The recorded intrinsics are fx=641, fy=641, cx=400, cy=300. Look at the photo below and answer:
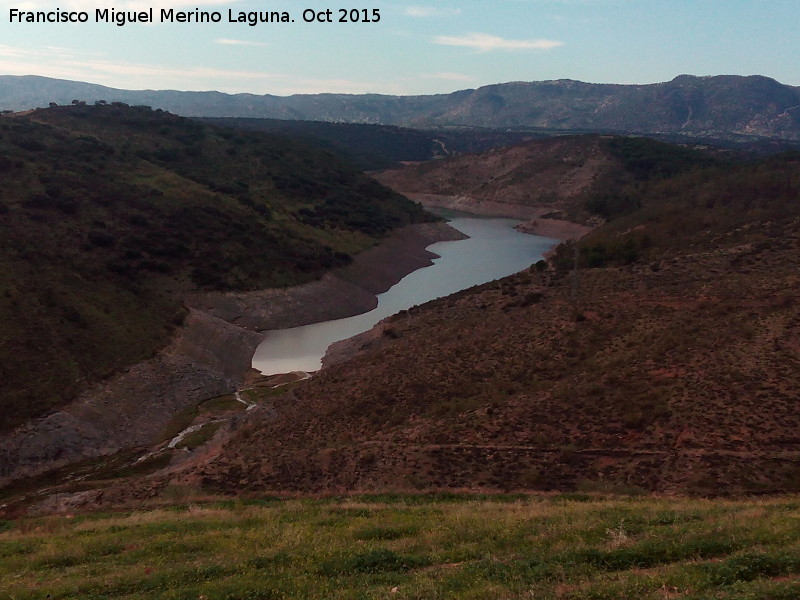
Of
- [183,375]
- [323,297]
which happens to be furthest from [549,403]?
[323,297]

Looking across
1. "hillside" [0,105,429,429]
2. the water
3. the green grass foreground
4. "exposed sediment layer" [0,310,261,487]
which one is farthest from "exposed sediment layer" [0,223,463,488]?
the green grass foreground

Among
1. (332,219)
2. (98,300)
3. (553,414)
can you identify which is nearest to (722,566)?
(553,414)

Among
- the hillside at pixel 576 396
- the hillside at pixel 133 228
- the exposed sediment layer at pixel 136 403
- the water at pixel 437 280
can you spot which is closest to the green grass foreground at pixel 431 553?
the hillside at pixel 576 396

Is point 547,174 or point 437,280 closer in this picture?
point 437,280

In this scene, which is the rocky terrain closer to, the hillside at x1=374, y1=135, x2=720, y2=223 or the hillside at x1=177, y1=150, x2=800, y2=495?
the hillside at x1=177, y1=150, x2=800, y2=495

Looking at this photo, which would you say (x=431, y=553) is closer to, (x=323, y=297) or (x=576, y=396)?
(x=576, y=396)

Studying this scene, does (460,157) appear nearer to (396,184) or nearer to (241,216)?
(396,184)
